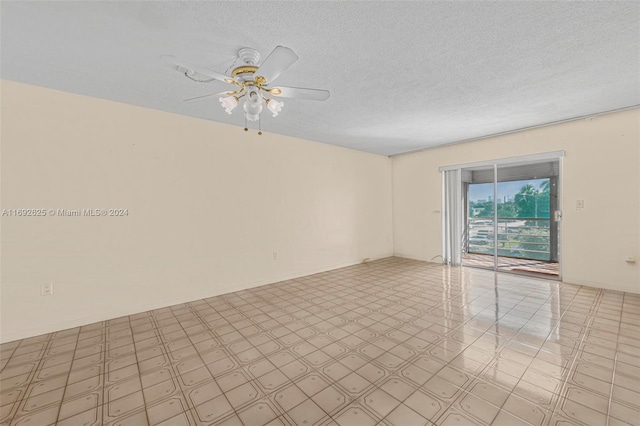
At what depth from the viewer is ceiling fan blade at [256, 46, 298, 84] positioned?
60.7 inches

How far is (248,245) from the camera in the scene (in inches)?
158

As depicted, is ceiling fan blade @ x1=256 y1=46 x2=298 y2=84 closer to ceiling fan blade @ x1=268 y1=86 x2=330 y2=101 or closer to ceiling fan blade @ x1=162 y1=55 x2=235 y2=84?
ceiling fan blade @ x1=268 y1=86 x2=330 y2=101

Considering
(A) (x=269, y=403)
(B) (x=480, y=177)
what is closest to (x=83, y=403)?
(A) (x=269, y=403)

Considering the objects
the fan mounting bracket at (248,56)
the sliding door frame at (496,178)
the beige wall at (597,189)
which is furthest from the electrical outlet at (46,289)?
the beige wall at (597,189)

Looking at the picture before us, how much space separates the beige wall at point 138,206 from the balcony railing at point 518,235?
3750mm

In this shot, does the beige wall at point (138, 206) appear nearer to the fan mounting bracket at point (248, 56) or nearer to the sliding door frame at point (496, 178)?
the fan mounting bracket at point (248, 56)

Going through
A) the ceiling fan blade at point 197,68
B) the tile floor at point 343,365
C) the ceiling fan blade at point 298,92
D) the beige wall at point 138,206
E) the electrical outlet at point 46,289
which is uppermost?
the ceiling fan blade at point 197,68

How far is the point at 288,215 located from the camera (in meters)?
4.48

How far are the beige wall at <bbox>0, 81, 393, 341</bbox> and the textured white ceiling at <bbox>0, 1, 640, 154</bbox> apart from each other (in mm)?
389

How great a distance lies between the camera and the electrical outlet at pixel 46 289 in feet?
8.57

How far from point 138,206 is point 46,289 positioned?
3.71 ft

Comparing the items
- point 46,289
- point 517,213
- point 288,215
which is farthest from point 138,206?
Answer: point 517,213

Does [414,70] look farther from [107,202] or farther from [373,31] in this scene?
[107,202]

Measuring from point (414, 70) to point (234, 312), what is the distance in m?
3.14
